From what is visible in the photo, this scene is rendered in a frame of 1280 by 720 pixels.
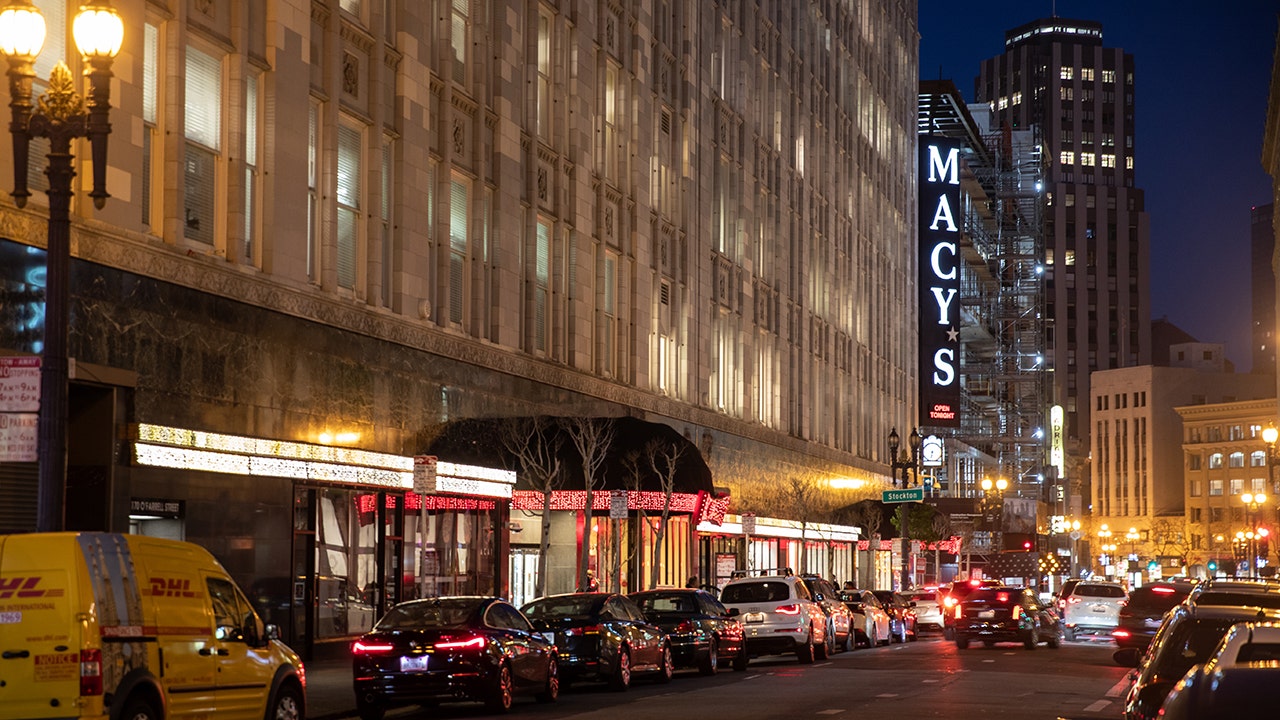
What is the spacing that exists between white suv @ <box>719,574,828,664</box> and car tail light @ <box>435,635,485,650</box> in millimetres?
12980

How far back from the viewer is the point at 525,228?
1537 inches

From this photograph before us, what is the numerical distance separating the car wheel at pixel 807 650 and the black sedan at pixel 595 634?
778cm

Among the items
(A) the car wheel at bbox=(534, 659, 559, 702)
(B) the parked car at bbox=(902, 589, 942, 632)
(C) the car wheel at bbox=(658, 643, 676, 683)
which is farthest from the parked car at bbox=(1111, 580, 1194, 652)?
(B) the parked car at bbox=(902, 589, 942, 632)

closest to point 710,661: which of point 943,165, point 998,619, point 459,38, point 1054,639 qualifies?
point 998,619

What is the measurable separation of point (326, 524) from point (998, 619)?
1756cm

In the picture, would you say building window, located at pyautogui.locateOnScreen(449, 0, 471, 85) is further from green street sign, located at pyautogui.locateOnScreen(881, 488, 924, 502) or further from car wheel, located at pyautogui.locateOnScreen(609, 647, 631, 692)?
green street sign, located at pyautogui.locateOnScreen(881, 488, 924, 502)

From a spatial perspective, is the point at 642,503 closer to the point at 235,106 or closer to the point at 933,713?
the point at 235,106

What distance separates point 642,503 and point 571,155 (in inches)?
340

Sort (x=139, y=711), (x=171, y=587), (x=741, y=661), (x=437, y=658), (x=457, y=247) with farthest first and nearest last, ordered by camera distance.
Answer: (x=457, y=247) → (x=741, y=661) → (x=437, y=658) → (x=171, y=587) → (x=139, y=711)

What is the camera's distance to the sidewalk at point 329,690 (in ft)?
71.1

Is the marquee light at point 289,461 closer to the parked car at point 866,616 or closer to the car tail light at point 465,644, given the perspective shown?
the car tail light at point 465,644

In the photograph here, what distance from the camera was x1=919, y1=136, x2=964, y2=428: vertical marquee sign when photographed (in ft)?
295

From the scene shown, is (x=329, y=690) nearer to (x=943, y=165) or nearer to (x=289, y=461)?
(x=289, y=461)

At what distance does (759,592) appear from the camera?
3525cm
